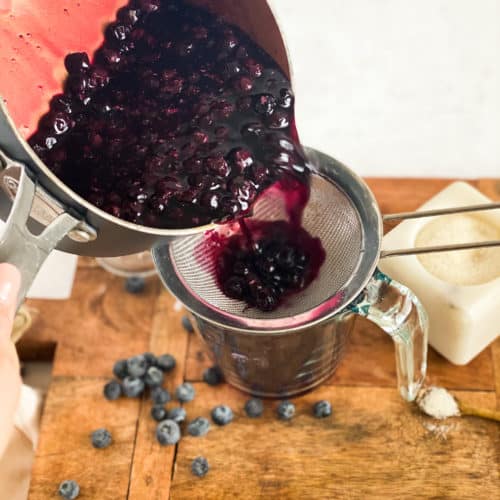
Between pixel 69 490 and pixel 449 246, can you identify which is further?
pixel 69 490

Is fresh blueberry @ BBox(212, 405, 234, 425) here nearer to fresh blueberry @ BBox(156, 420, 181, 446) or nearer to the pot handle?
fresh blueberry @ BBox(156, 420, 181, 446)

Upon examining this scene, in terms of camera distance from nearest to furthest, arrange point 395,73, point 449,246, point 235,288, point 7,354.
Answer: point 7,354
point 449,246
point 235,288
point 395,73

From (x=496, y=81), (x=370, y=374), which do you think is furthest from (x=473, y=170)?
(x=370, y=374)

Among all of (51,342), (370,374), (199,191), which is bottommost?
(370,374)

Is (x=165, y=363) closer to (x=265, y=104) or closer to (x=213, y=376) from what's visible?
(x=213, y=376)

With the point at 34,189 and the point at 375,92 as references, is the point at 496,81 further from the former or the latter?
the point at 34,189

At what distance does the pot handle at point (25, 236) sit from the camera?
39.3 inches

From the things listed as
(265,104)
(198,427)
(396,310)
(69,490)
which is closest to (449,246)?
(396,310)

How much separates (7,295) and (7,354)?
0.08m

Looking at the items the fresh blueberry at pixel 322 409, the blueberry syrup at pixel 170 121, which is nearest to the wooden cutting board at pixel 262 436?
the fresh blueberry at pixel 322 409

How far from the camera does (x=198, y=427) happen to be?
1577 mm

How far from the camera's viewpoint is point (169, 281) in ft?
4.75

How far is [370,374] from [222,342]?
1.23 feet

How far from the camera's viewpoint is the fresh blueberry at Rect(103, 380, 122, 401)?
1.64 meters
